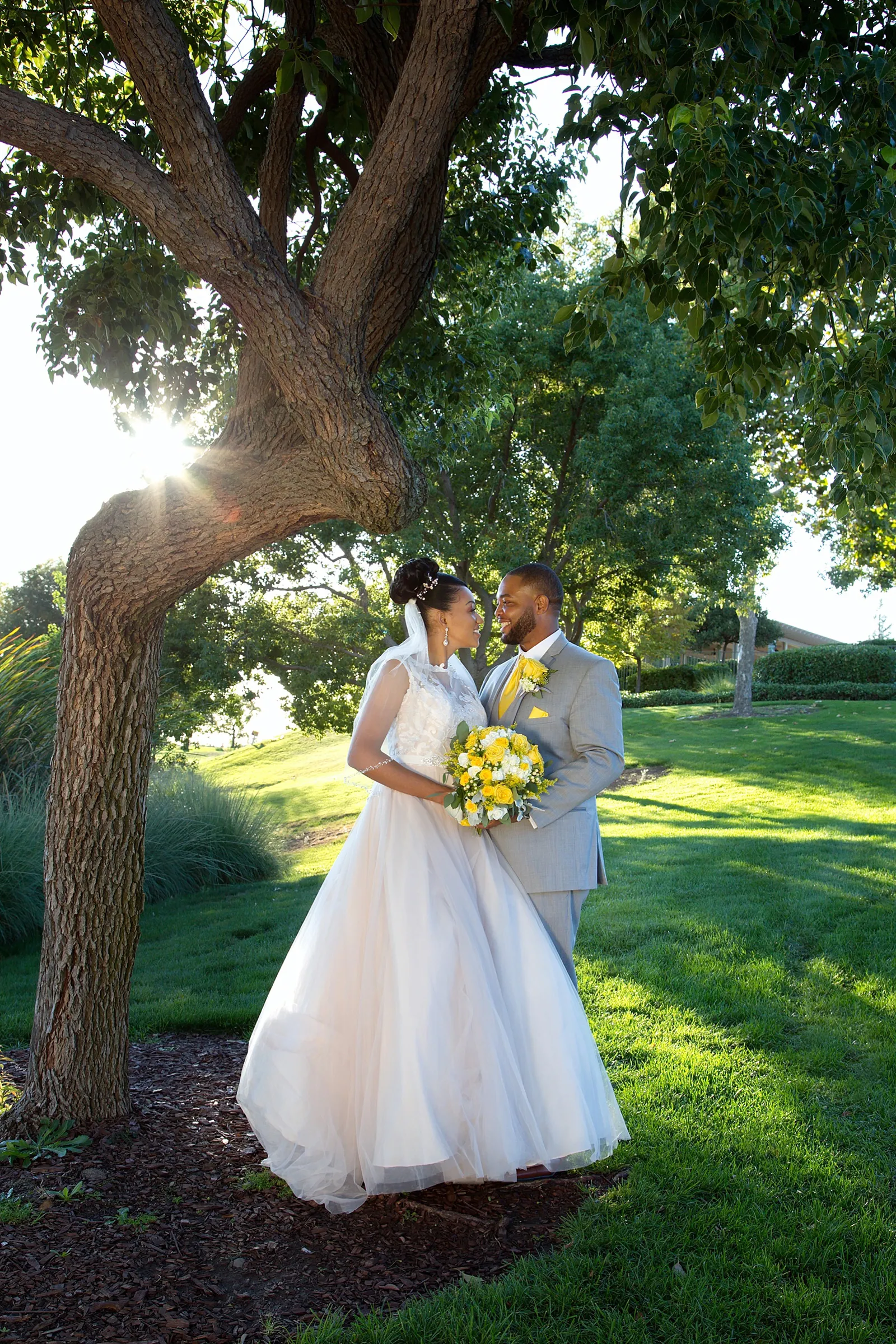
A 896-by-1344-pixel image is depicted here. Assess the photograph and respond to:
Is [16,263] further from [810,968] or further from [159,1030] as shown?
[810,968]

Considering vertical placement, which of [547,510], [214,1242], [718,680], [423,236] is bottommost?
[214,1242]

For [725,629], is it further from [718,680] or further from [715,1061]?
[715,1061]

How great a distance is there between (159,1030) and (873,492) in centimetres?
515

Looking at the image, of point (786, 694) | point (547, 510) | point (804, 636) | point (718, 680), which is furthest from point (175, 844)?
point (804, 636)

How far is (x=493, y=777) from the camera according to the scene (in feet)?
13.0

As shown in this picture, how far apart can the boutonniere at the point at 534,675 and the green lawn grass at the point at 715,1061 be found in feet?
6.60

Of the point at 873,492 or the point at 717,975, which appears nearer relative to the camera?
the point at 873,492

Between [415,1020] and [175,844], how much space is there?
8.41 m

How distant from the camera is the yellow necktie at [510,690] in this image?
4.59 meters

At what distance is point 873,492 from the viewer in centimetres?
481

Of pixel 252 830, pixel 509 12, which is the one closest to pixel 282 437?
pixel 509 12

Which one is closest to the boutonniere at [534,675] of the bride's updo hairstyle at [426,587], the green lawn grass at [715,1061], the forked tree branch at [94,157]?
the bride's updo hairstyle at [426,587]

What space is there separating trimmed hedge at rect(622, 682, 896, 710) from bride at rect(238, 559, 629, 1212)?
22406 mm

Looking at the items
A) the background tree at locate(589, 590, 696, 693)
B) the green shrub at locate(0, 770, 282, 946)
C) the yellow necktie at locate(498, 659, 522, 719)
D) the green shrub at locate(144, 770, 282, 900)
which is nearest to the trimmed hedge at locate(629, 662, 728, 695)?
the background tree at locate(589, 590, 696, 693)
